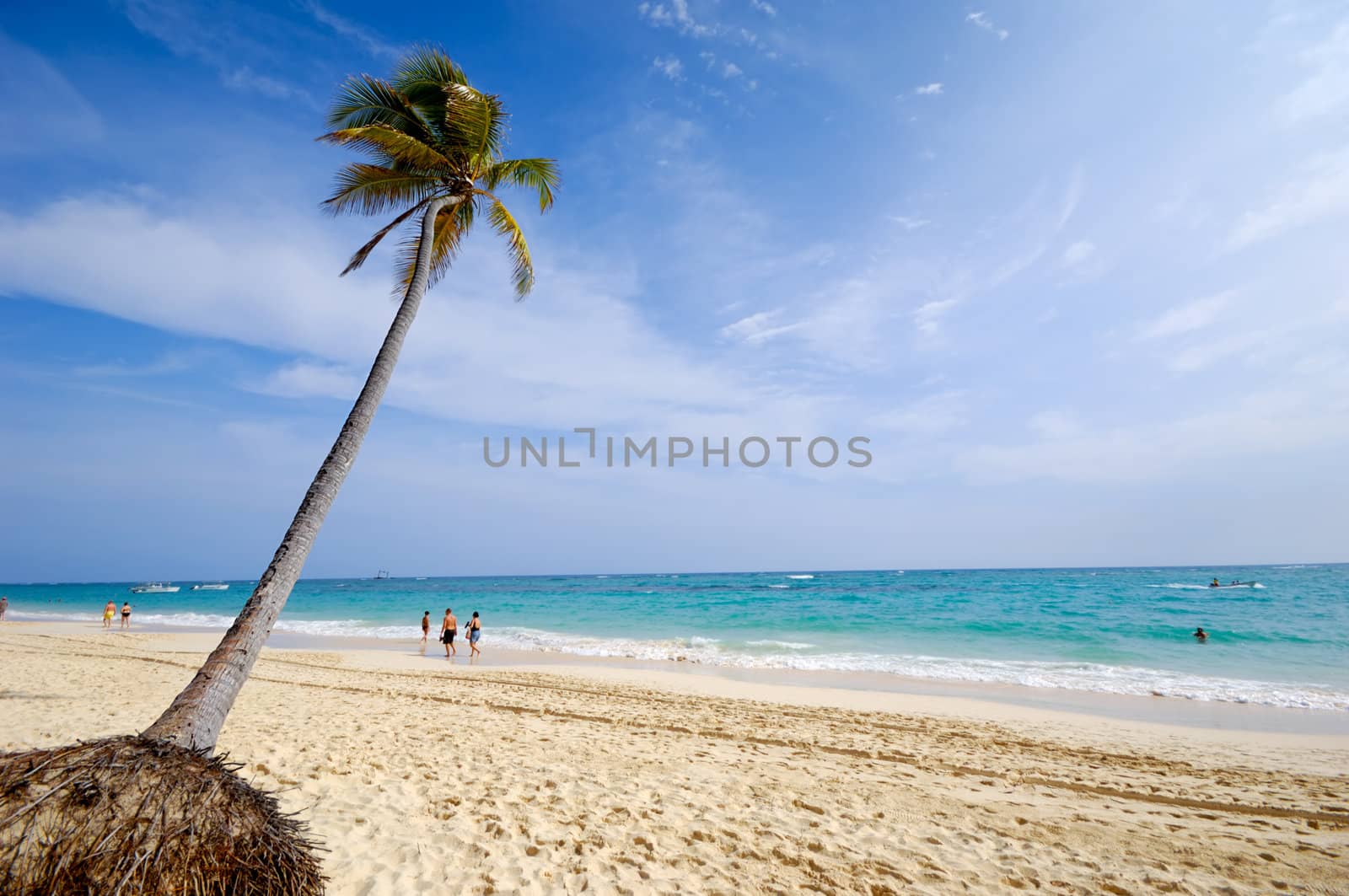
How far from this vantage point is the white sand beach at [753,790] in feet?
14.4

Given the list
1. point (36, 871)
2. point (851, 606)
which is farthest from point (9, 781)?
point (851, 606)

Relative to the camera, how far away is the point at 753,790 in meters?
6.03

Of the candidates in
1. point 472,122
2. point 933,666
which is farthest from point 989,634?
point 472,122

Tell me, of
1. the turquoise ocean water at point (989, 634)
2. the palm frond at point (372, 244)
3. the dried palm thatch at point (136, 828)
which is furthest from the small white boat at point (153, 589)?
the dried palm thatch at point (136, 828)

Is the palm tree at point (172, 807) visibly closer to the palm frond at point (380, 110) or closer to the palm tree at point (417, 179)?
the palm tree at point (417, 179)

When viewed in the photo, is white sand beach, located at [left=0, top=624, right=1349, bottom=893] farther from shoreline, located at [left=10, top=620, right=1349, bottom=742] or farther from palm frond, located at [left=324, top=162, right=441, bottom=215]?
palm frond, located at [left=324, top=162, right=441, bottom=215]

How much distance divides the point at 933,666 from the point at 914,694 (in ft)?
14.1

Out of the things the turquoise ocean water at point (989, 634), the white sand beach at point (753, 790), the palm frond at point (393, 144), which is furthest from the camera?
the turquoise ocean water at point (989, 634)

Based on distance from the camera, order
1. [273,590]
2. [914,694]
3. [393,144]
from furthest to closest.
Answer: [914,694], [393,144], [273,590]

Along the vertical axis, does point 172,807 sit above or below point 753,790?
above

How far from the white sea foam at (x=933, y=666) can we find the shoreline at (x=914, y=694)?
464mm

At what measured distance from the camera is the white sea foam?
493 inches

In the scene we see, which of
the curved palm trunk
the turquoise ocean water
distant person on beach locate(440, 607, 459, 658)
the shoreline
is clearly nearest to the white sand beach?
the shoreline

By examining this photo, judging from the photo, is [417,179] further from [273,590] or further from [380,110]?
[273,590]
